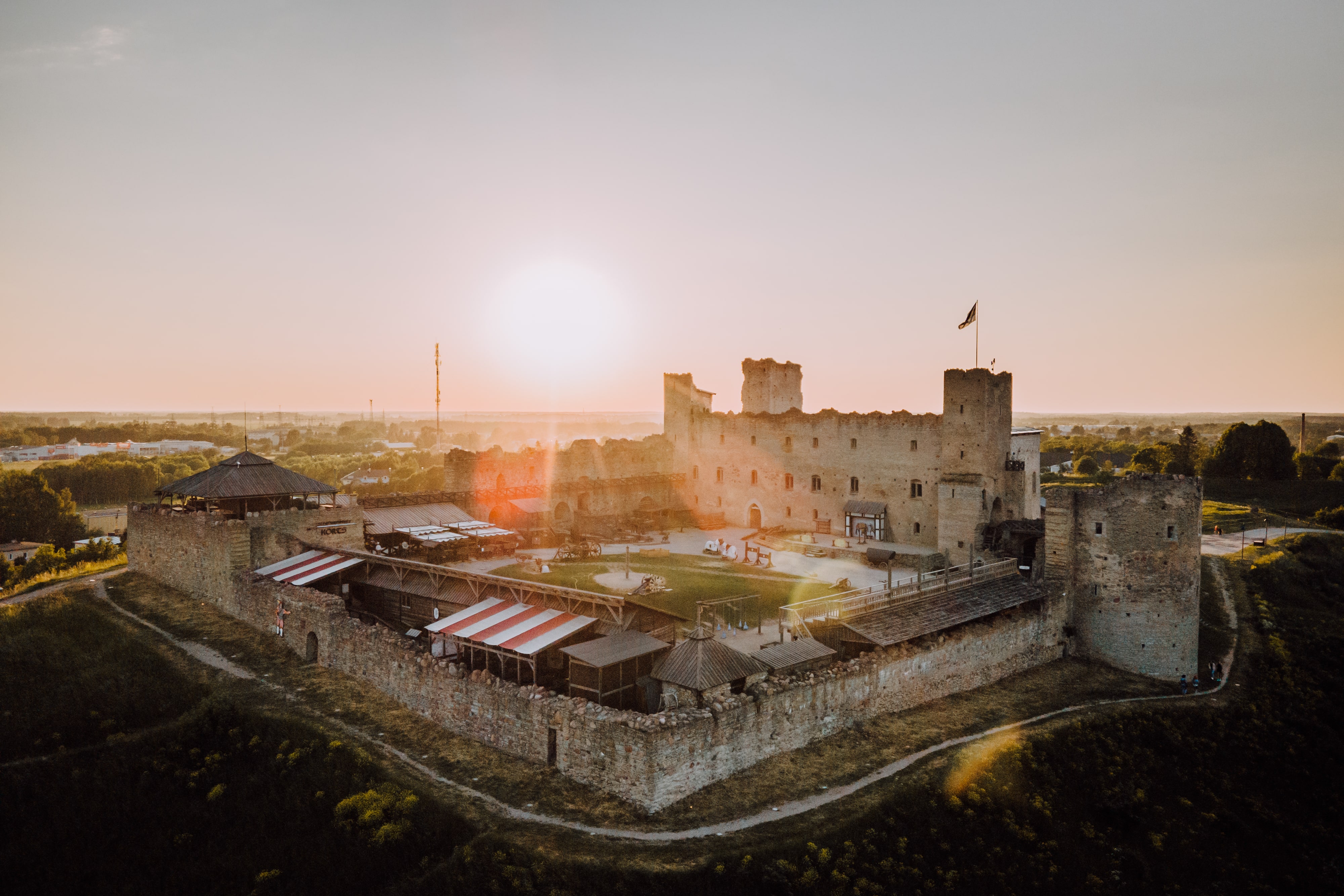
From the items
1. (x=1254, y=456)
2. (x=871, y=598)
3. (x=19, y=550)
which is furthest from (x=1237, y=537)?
(x=19, y=550)

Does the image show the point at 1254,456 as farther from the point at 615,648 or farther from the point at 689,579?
the point at 615,648

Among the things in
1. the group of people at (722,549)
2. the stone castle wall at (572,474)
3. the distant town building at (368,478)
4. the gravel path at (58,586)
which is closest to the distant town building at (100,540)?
the gravel path at (58,586)

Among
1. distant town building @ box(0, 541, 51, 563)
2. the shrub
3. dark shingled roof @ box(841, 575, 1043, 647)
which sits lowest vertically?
distant town building @ box(0, 541, 51, 563)

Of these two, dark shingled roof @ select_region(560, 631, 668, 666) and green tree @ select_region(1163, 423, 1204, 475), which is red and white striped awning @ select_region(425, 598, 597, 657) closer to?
dark shingled roof @ select_region(560, 631, 668, 666)

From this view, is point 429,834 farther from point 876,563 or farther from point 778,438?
point 778,438

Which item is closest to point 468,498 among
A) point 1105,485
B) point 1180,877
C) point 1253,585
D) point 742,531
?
point 742,531

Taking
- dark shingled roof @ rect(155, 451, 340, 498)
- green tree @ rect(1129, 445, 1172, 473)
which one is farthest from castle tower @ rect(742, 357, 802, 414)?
green tree @ rect(1129, 445, 1172, 473)

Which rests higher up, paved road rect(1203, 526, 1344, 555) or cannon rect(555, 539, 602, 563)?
cannon rect(555, 539, 602, 563)
